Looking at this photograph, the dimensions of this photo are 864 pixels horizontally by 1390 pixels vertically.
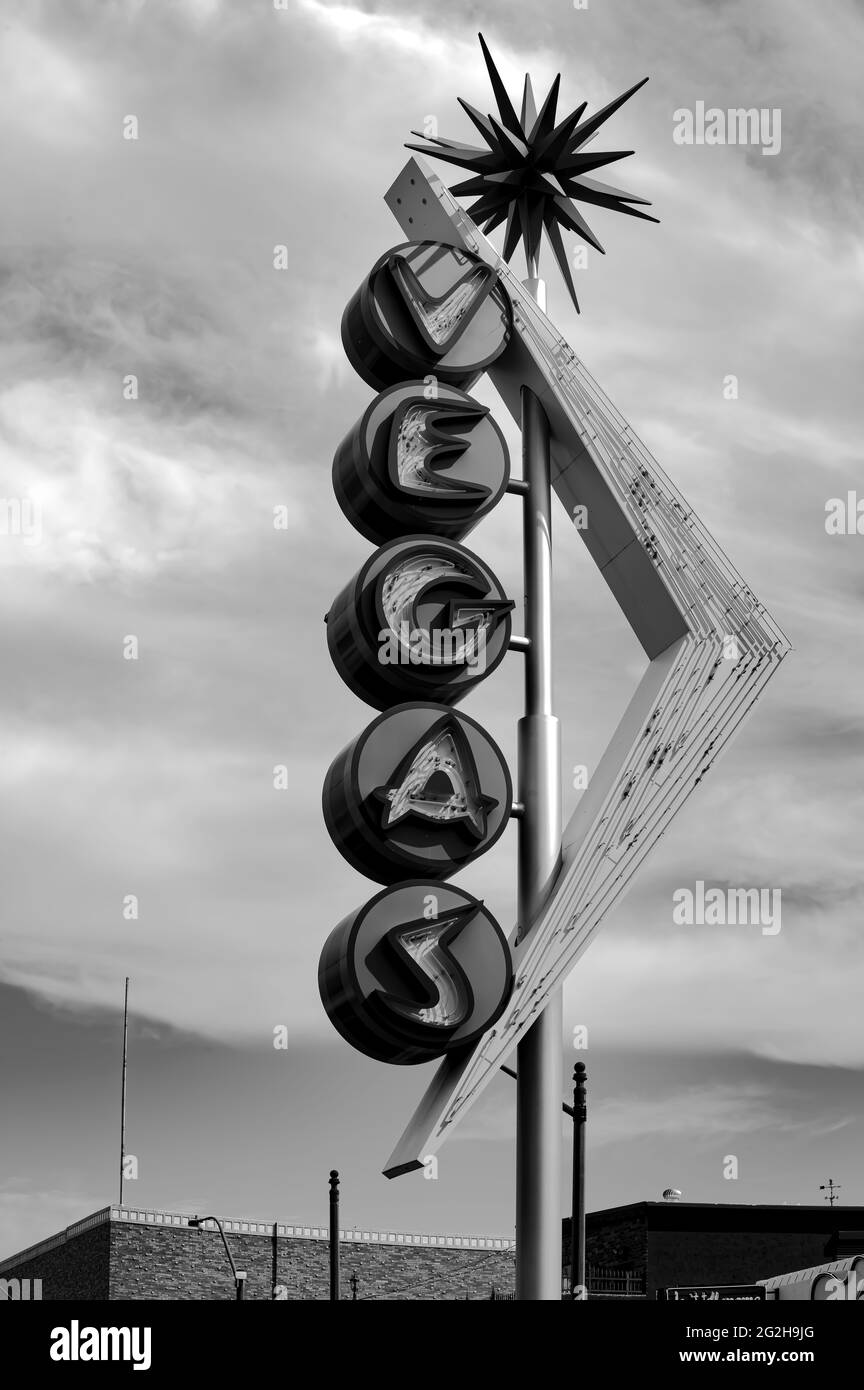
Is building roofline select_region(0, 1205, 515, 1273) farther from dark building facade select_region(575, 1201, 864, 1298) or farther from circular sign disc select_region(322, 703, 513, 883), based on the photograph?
circular sign disc select_region(322, 703, 513, 883)

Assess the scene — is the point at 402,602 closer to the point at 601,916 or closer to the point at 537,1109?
the point at 601,916

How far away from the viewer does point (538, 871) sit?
681 inches

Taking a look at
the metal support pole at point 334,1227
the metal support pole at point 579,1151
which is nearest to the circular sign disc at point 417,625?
the metal support pole at point 579,1151

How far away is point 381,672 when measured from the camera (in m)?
17.2

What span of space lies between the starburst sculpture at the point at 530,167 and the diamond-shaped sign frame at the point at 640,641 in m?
0.76

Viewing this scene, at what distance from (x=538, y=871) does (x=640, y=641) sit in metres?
3.37

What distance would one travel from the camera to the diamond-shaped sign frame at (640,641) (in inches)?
A: 651

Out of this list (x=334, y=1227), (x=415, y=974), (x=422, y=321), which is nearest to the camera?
(x=415, y=974)

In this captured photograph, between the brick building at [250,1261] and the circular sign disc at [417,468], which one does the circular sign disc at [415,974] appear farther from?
the brick building at [250,1261]

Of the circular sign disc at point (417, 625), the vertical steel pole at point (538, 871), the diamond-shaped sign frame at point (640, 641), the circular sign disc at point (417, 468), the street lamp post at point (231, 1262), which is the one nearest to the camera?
the vertical steel pole at point (538, 871)

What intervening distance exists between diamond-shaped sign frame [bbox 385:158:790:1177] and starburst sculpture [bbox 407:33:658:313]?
0.76 metres

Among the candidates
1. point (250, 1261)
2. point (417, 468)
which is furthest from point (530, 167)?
point (250, 1261)

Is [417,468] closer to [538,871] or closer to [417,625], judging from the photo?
[417,625]
